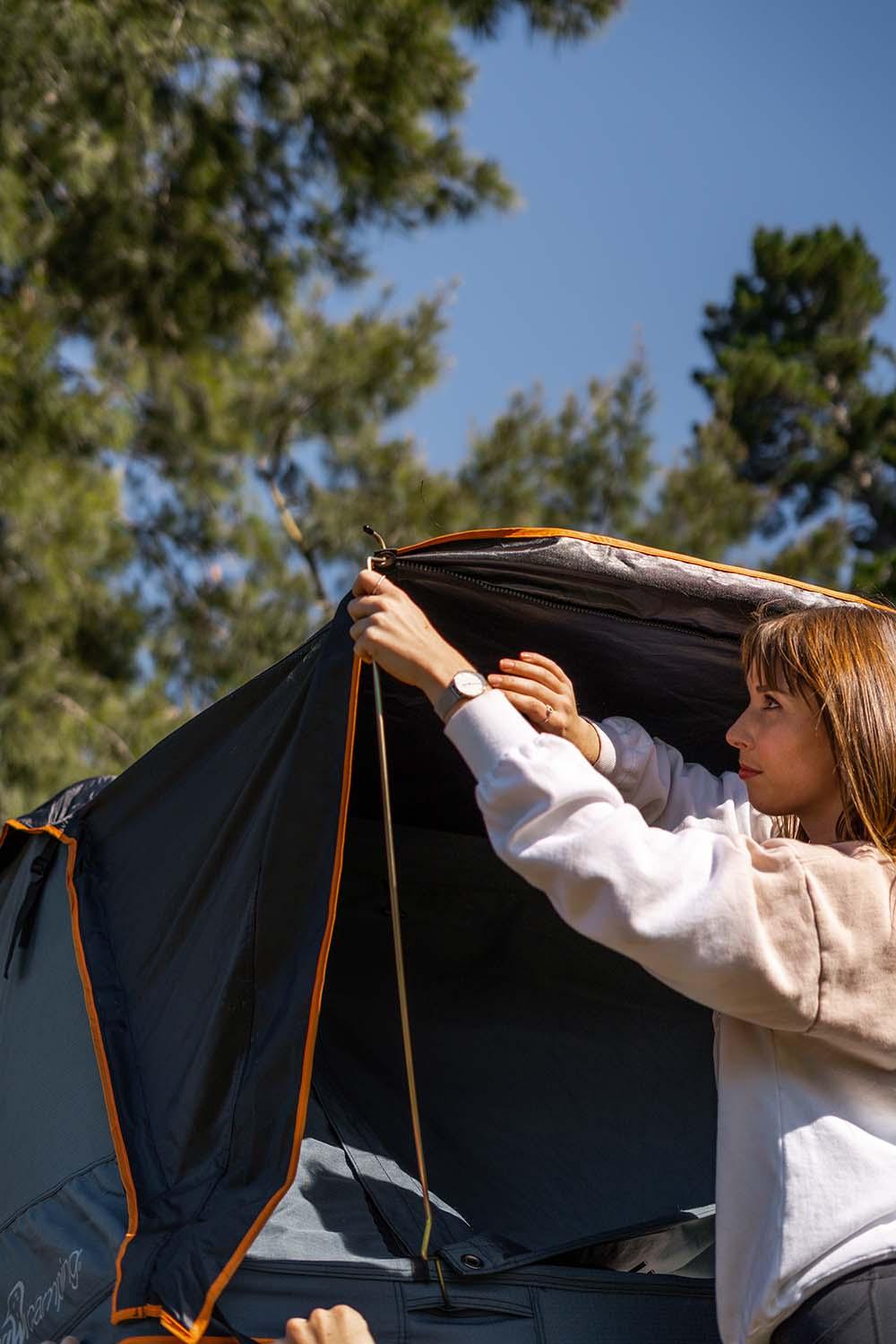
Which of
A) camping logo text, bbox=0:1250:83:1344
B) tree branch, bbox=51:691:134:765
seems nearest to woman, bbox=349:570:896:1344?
camping logo text, bbox=0:1250:83:1344

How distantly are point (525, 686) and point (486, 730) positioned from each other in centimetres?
33

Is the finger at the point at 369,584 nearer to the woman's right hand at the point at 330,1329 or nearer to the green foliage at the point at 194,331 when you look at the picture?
the woman's right hand at the point at 330,1329

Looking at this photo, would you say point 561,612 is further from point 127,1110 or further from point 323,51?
point 323,51

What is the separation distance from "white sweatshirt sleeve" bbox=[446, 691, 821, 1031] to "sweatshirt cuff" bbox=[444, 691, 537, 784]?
25 millimetres

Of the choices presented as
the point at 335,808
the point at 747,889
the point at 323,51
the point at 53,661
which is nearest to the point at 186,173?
the point at 323,51

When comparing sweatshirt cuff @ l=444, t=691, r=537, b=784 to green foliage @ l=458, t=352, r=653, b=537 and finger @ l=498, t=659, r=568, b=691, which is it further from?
green foliage @ l=458, t=352, r=653, b=537

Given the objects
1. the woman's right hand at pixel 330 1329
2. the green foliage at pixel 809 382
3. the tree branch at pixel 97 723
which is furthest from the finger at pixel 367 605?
the green foliage at pixel 809 382

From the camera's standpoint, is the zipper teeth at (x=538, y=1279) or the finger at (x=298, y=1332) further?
the zipper teeth at (x=538, y=1279)

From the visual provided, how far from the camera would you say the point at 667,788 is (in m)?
1.88

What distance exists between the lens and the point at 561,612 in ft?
6.23

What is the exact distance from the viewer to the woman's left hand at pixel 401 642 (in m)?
1.42

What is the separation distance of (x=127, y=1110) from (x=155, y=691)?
210 inches

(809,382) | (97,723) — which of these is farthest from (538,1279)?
(809,382)

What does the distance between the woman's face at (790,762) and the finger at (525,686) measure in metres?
0.27
